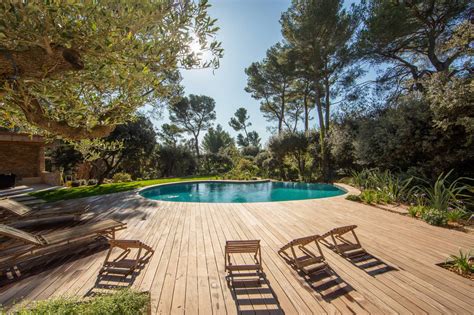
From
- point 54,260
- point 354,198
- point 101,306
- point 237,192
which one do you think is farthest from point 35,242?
point 237,192

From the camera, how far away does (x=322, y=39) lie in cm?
1414

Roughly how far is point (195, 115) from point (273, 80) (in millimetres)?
14096

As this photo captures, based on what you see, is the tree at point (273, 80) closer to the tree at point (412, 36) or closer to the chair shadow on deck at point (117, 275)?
the tree at point (412, 36)

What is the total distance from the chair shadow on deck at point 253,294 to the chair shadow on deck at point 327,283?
0.55m

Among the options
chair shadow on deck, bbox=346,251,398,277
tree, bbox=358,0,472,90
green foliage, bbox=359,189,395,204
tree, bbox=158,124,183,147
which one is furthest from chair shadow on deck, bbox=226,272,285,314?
tree, bbox=158,124,183,147

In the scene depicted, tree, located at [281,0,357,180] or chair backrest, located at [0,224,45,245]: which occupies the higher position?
tree, located at [281,0,357,180]

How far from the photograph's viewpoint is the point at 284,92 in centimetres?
2012

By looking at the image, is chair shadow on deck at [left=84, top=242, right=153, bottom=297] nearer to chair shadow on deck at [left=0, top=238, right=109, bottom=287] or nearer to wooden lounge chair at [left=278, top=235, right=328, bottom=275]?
chair shadow on deck at [left=0, top=238, right=109, bottom=287]

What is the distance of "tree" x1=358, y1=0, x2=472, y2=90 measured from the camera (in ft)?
33.2

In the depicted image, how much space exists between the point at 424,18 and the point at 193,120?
2487 cm

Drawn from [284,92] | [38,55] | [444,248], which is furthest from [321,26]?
[38,55]

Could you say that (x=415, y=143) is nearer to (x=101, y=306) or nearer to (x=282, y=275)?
(x=282, y=275)

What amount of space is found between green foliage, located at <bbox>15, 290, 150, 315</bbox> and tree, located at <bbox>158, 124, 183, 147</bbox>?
93.1ft

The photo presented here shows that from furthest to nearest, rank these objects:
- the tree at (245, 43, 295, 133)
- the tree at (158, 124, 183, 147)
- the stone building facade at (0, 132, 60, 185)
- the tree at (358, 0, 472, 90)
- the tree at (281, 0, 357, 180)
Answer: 1. the tree at (158, 124, 183, 147)
2. the tree at (245, 43, 295, 133)
3. the tree at (281, 0, 357, 180)
4. the stone building facade at (0, 132, 60, 185)
5. the tree at (358, 0, 472, 90)
